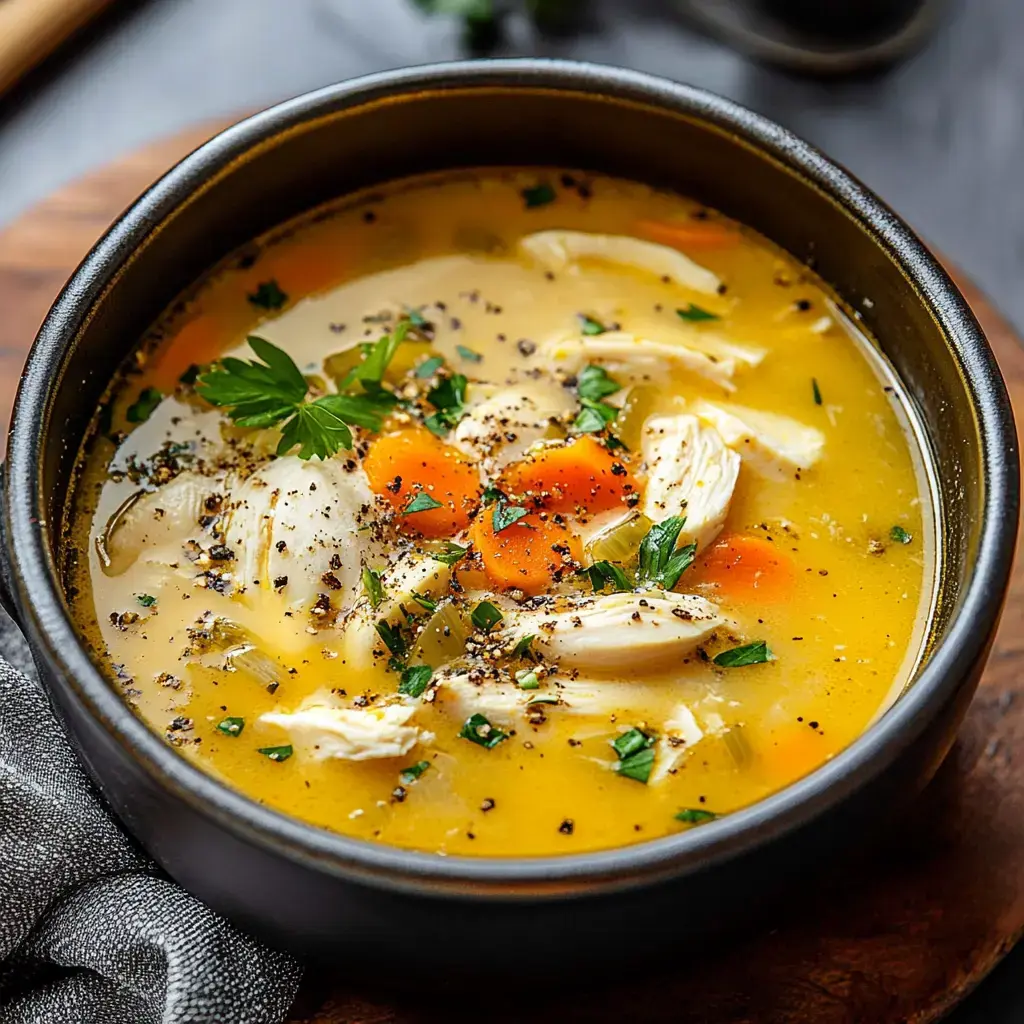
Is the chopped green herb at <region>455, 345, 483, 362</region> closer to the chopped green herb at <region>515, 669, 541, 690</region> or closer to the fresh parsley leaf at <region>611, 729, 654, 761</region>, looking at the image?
the chopped green herb at <region>515, 669, 541, 690</region>

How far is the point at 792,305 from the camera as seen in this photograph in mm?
2418

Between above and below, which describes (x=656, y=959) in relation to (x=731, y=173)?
below

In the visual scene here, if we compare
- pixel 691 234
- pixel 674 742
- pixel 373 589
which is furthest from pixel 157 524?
pixel 691 234

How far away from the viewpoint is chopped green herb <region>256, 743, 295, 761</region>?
6.29 feet

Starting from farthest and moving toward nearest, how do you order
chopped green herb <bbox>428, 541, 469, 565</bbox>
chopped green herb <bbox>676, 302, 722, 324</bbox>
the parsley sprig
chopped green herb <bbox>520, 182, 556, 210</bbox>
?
chopped green herb <bbox>520, 182, 556, 210</bbox> < chopped green herb <bbox>676, 302, 722, 324</bbox> < the parsley sprig < chopped green herb <bbox>428, 541, 469, 565</bbox>

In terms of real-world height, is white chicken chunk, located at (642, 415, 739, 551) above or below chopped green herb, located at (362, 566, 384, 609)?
above

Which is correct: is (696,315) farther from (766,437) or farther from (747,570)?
(747,570)

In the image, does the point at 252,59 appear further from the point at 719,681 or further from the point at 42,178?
the point at 719,681

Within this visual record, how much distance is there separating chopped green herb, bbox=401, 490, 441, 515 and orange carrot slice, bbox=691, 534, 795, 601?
38 centimetres

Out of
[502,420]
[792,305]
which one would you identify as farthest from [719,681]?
[792,305]

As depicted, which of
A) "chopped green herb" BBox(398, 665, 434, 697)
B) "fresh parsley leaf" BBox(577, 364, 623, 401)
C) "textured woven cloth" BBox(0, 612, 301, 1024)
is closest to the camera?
"textured woven cloth" BBox(0, 612, 301, 1024)

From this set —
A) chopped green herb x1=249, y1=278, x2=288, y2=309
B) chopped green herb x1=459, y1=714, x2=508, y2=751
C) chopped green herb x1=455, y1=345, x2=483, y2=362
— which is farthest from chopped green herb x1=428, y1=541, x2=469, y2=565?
chopped green herb x1=249, y1=278, x2=288, y2=309

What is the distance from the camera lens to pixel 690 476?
2.17m

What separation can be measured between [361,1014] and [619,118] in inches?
55.9
